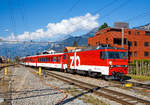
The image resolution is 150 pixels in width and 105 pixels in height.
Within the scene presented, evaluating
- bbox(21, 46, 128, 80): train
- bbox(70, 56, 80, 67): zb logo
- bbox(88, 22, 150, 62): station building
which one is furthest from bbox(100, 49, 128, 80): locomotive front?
bbox(88, 22, 150, 62): station building

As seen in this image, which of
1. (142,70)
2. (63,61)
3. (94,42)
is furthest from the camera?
(94,42)

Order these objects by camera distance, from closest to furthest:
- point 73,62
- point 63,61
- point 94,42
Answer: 1. point 73,62
2. point 63,61
3. point 94,42

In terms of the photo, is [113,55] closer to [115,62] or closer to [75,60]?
[115,62]

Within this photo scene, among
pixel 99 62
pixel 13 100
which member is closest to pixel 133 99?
pixel 13 100

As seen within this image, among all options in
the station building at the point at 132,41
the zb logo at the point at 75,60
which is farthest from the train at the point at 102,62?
the station building at the point at 132,41

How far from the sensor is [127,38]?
4334cm

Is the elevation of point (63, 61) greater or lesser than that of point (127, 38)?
lesser

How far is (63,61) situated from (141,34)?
30409 mm

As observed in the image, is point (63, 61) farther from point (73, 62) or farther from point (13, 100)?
point (13, 100)

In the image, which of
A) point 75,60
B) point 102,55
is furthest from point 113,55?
point 75,60

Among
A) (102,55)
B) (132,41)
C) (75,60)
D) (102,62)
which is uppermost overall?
(132,41)

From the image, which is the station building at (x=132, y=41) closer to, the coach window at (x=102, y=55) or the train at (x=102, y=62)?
the train at (x=102, y=62)

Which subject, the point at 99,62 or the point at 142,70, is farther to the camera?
the point at 142,70

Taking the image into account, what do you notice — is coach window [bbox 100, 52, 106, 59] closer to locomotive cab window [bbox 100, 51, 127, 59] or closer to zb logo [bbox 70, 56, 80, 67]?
locomotive cab window [bbox 100, 51, 127, 59]
